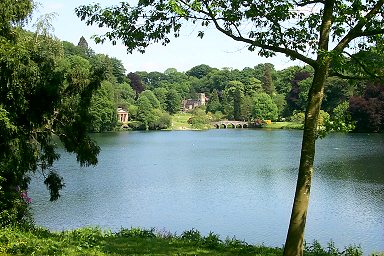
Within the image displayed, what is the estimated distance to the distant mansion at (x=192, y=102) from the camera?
456 feet

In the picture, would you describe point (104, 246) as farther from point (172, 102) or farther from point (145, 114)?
point (172, 102)

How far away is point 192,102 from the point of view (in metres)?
142

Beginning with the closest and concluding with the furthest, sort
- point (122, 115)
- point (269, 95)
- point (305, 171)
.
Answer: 1. point (305, 171)
2. point (122, 115)
3. point (269, 95)

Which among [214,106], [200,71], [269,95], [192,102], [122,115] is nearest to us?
[122,115]

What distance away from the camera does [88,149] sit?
1201 cm

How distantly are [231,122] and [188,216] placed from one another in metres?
88.2

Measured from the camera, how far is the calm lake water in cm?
1625

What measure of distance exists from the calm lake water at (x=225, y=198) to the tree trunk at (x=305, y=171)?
8831 millimetres

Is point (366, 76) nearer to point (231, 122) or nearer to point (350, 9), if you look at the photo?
point (350, 9)

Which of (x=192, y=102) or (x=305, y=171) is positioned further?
(x=192, y=102)

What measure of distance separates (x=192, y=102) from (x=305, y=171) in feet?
450

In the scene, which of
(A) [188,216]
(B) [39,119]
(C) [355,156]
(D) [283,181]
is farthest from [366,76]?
(C) [355,156]

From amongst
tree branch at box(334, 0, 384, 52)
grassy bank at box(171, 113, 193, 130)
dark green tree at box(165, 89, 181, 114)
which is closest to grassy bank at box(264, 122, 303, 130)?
grassy bank at box(171, 113, 193, 130)

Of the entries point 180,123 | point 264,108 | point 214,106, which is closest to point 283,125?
point 264,108
